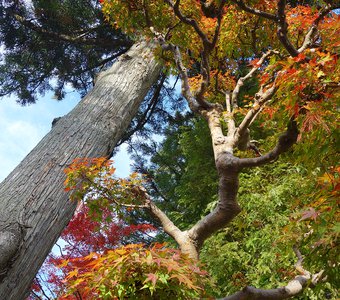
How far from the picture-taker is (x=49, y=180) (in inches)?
108

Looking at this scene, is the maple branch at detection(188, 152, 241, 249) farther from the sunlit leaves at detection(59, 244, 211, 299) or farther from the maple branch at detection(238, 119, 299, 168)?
the sunlit leaves at detection(59, 244, 211, 299)

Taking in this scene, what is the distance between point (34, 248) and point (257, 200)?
133 inches

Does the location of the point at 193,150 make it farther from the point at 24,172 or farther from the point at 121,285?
the point at 121,285

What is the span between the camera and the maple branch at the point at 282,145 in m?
2.24

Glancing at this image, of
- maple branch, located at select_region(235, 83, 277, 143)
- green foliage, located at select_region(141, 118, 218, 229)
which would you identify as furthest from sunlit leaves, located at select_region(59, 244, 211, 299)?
green foliage, located at select_region(141, 118, 218, 229)

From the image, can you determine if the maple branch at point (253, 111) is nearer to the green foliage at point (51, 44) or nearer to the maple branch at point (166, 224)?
the maple branch at point (166, 224)

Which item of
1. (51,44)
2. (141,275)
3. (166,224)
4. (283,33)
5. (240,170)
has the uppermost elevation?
(51,44)

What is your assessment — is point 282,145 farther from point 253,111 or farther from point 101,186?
point 101,186

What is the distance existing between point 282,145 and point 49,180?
1719 mm

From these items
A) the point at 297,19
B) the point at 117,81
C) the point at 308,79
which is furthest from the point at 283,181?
the point at 308,79

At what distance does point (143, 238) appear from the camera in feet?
31.7

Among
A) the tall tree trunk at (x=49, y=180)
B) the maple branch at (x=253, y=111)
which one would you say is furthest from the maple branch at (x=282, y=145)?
the tall tree trunk at (x=49, y=180)

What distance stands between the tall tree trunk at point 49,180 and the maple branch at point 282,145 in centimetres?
142

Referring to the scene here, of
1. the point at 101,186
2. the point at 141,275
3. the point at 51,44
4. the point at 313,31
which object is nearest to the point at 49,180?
the point at 101,186
